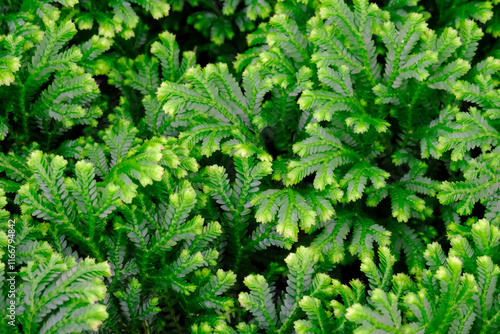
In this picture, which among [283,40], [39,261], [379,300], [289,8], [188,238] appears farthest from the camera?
[289,8]

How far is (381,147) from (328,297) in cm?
81

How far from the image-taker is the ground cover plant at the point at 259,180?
165 centimetres

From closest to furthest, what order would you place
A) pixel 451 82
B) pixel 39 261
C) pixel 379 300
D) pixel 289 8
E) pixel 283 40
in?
pixel 379 300
pixel 39 261
pixel 451 82
pixel 283 40
pixel 289 8

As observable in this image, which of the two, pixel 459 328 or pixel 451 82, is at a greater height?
pixel 451 82

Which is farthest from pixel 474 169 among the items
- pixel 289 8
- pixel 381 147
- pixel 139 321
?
pixel 139 321

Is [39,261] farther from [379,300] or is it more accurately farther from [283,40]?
[283,40]

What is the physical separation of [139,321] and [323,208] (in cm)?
98

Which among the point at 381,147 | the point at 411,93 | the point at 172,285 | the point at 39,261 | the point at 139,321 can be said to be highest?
the point at 411,93

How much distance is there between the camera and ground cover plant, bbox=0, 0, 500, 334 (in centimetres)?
165

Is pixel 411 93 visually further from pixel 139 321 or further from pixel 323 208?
pixel 139 321

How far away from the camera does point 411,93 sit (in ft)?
7.02

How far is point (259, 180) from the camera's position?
2049mm

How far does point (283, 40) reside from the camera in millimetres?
2178

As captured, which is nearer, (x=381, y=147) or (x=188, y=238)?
(x=188, y=238)
